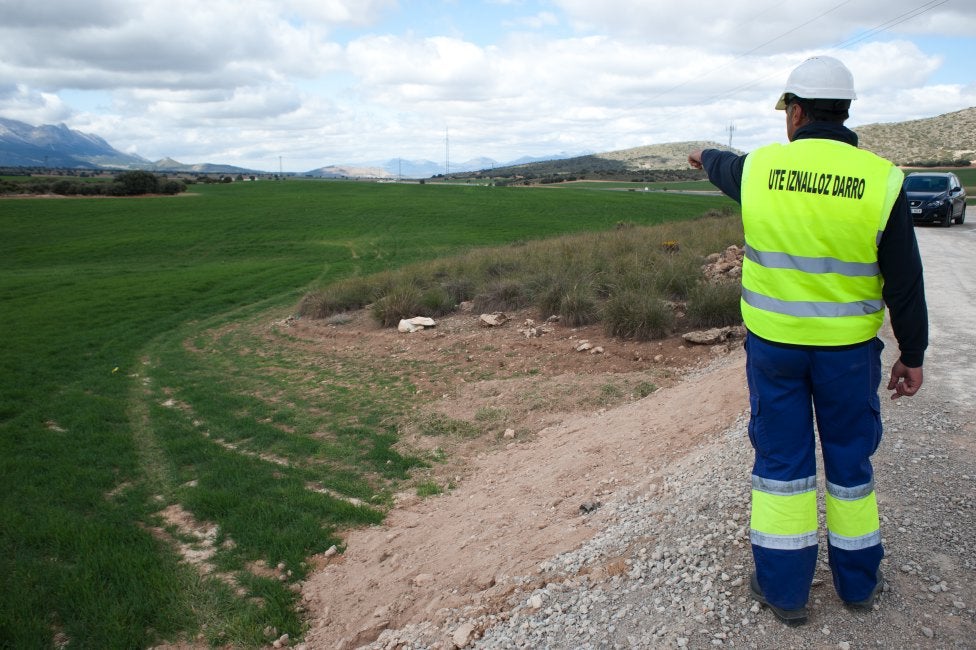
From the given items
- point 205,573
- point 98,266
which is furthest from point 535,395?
point 98,266

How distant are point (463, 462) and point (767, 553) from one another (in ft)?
14.8

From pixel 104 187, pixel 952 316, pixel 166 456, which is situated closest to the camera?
pixel 166 456

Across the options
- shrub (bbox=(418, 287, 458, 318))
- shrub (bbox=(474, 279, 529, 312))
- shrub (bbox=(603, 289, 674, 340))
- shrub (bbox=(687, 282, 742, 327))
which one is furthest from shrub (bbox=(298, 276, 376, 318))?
shrub (bbox=(687, 282, 742, 327))

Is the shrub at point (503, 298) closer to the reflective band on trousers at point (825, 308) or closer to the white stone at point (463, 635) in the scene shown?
the white stone at point (463, 635)

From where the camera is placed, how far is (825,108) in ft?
9.46

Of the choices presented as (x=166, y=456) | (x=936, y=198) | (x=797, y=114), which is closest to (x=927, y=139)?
(x=936, y=198)

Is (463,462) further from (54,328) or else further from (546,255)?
(54,328)

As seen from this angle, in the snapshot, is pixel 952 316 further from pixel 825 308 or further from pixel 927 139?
pixel 927 139

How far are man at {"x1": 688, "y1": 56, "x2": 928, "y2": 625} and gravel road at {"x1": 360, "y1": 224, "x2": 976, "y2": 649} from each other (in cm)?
16

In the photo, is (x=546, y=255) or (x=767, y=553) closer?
(x=767, y=553)

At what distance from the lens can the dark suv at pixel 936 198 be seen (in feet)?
61.9

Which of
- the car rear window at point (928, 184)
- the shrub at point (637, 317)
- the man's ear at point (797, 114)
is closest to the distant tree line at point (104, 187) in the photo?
the shrub at point (637, 317)

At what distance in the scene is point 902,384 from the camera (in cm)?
307

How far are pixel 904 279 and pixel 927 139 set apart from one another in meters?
106
